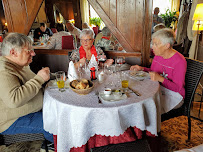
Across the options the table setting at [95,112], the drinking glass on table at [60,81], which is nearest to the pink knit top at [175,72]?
the table setting at [95,112]

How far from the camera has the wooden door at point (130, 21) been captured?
2.54 metres

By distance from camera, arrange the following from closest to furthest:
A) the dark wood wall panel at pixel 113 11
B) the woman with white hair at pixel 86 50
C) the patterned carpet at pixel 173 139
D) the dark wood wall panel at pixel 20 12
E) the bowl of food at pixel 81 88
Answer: the bowl of food at pixel 81 88, the patterned carpet at pixel 173 139, the woman with white hair at pixel 86 50, the dark wood wall panel at pixel 113 11, the dark wood wall panel at pixel 20 12

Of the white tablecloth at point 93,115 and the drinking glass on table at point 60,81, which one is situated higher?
the drinking glass on table at point 60,81

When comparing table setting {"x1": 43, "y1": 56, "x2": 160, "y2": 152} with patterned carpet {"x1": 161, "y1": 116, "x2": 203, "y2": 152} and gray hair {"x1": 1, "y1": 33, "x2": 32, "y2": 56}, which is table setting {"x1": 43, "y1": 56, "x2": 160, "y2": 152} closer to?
gray hair {"x1": 1, "y1": 33, "x2": 32, "y2": 56}

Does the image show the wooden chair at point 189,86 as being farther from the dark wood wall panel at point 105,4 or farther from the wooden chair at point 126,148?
the dark wood wall panel at point 105,4

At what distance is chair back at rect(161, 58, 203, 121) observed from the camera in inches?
68.9

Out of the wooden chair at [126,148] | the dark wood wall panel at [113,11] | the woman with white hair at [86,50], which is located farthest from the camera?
the dark wood wall panel at [113,11]

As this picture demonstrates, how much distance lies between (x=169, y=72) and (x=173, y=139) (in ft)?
2.89

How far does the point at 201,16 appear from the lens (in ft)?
9.99

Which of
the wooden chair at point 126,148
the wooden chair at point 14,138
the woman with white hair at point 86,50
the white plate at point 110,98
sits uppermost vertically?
the woman with white hair at point 86,50

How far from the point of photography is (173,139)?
2100mm

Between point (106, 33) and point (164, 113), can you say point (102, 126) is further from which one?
point (106, 33)

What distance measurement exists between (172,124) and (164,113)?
2.54ft

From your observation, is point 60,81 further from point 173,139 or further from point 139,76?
point 173,139
